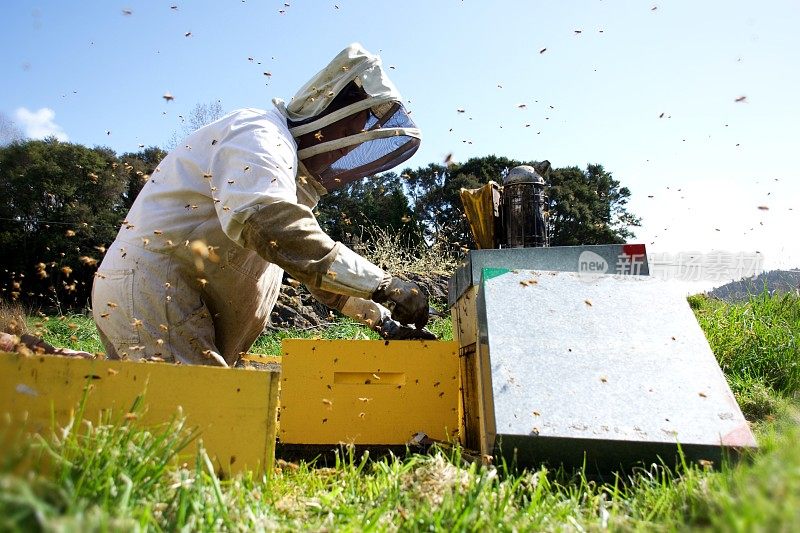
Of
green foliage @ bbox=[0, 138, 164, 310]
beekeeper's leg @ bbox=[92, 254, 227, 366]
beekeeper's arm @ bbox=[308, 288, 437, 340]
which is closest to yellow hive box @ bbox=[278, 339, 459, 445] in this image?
beekeeper's leg @ bbox=[92, 254, 227, 366]

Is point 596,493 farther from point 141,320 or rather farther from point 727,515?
point 141,320

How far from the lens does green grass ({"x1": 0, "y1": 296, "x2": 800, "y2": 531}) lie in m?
0.86

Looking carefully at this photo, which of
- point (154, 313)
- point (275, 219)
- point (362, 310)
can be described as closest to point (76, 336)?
point (362, 310)

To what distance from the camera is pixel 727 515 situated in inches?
35.8

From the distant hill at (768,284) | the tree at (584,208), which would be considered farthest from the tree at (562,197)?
the distant hill at (768,284)

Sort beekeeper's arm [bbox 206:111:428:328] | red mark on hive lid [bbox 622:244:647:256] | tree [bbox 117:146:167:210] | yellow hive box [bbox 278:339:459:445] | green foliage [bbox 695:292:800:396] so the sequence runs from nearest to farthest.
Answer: beekeeper's arm [bbox 206:111:428:328] → yellow hive box [bbox 278:339:459:445] → red mark on hive lid [bbox 622:244:647:256] → green foliage [bbox 695:292:800:396] → tree [bbox 117:146:167:210]

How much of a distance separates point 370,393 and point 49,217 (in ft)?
59.6

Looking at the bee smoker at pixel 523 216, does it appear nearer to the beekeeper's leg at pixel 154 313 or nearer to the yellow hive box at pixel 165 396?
the beekeeper's leg at pixel 154 313

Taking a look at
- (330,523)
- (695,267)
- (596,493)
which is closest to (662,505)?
(596,493)

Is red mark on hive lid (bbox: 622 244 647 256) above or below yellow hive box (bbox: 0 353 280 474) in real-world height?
above

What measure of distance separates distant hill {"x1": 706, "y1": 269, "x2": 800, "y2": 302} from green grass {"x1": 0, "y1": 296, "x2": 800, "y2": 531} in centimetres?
467

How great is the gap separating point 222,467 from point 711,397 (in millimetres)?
1703

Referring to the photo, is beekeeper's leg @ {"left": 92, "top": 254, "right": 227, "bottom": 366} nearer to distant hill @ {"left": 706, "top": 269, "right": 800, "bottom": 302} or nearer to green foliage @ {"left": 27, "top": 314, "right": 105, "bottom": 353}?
distant hill @ {"left": 706, "top": 269, "right": 800, "bottom": 302}

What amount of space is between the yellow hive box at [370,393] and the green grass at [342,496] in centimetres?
54
